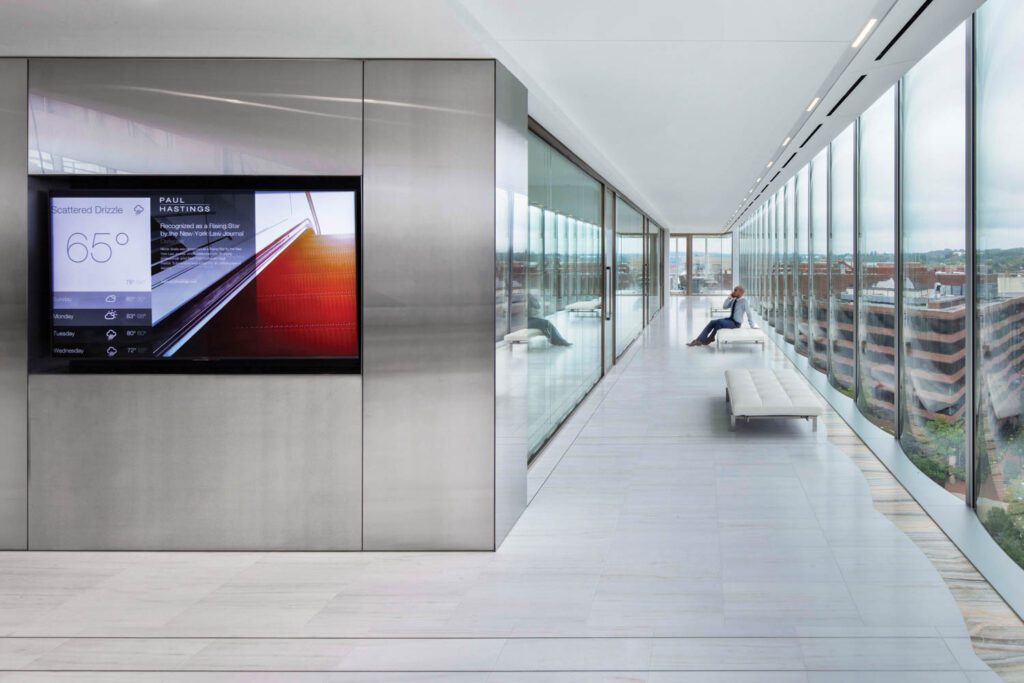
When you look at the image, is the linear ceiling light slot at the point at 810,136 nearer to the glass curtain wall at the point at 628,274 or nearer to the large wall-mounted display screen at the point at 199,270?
the glass curtain wall at the point at 628,274

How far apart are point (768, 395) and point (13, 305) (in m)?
7.73

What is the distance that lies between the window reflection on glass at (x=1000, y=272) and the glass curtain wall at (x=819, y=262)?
8.53 m

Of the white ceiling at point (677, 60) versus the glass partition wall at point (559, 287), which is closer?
the white ceiling at point (677, 60)

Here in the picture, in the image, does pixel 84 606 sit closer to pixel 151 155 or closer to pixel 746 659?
pixel 151 155

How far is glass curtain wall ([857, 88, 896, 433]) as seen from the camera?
30.3 ft

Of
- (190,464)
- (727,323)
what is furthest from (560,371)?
(727,323)

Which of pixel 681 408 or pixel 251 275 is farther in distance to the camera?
pixel 681 408

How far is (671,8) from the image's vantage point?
15.4ft

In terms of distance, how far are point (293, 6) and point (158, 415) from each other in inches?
104

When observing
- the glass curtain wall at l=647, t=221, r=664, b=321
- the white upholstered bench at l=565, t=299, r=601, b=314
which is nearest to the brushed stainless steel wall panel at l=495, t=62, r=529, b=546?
the white upholstered bench at l=565, t=299, r=601, b=314

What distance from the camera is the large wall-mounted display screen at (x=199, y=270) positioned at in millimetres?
5305

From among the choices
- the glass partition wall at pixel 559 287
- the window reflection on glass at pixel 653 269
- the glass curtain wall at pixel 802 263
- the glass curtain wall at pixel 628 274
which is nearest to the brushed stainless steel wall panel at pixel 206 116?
the glass partition wall at pixel 559 287

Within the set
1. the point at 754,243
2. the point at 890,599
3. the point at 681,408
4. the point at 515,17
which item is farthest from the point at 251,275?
the point at 754,243

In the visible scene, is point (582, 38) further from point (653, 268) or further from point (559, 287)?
point (653, 268)
